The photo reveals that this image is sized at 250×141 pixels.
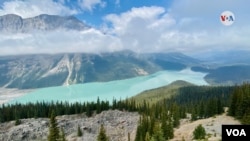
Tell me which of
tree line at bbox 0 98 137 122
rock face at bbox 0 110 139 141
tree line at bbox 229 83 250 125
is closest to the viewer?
tree line at bbox 229 83 250 125

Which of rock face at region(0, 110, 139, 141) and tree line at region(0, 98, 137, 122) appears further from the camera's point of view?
tree line at region(0, 98, 137, 122)

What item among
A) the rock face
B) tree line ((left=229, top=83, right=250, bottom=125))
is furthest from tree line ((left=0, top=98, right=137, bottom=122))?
tree line ((left=229, top=83, right=250, bottom=125))

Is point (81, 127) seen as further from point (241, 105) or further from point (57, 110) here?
point (241, 105)

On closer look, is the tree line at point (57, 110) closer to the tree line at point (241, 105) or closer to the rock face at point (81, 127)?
the rock face at point (81, 127)

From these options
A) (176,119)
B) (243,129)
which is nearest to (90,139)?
(176,119)

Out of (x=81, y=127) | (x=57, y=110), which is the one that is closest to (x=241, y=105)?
(x=81, y=127)

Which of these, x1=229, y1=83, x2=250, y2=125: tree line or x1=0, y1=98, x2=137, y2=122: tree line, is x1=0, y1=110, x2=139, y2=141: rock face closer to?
x1=0, y1=98, x2=137, y2=122: tree line

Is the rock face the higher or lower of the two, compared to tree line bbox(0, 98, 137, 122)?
lower

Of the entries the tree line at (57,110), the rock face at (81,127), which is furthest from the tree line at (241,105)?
the tree line at (57,110)

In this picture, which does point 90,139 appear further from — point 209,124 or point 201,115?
point 209,124
